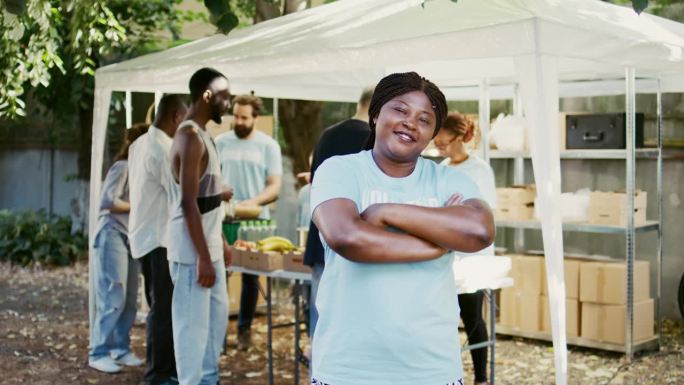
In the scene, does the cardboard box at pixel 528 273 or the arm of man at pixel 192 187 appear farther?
the cardboard box at pixel 528 273

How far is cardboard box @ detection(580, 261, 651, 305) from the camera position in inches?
283

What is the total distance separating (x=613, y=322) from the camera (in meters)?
7.21

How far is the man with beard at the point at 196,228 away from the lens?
189 inches

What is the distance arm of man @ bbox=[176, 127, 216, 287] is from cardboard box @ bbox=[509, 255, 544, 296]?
3637 millimetres

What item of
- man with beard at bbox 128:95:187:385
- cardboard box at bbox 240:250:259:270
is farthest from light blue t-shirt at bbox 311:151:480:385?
cardboard box at bbox 240:250:259:270

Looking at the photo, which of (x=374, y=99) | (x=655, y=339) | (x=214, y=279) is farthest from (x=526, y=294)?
(x=374, y=99)

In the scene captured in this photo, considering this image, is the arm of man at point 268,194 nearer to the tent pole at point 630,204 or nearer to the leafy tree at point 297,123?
the leafy tree at point 297,123

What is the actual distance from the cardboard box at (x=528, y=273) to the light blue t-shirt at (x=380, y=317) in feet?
17.8

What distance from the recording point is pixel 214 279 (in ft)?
16.2

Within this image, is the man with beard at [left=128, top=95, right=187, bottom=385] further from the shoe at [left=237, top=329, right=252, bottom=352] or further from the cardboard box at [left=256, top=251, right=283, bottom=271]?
the shoe at [left=237, top=329, right=252, bottom=352]

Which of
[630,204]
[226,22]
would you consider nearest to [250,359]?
[630,204]

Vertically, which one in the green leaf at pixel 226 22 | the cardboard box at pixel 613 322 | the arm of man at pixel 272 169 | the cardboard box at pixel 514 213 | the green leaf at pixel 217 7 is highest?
the green leaf at pixel 217 7

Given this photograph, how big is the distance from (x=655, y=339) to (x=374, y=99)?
18.2 feet

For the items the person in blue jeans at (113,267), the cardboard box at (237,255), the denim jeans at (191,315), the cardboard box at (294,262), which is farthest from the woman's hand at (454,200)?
the person in blue jeans at (113,267)
